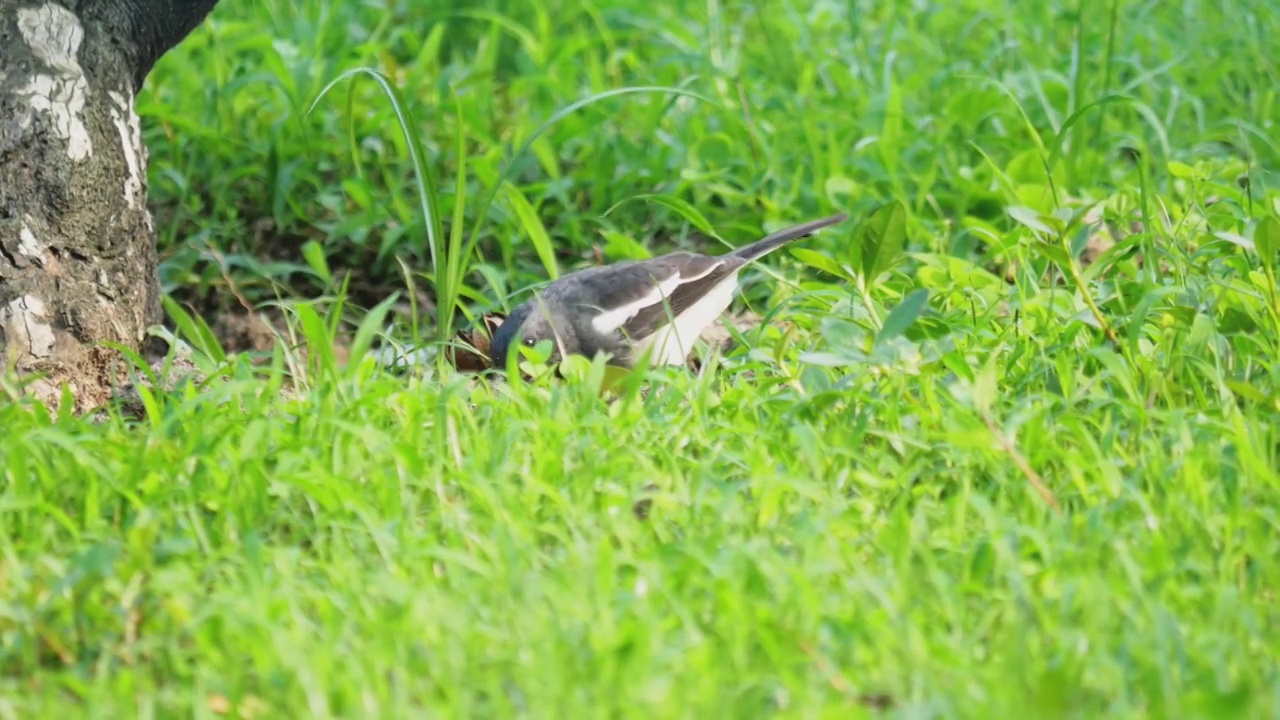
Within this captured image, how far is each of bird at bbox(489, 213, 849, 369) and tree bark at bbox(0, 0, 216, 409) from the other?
987 millimetres

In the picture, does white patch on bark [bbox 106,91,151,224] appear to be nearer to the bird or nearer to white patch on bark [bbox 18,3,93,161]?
white patch on bark [bbox 18,3,93,161]

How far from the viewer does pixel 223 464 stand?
2.75m

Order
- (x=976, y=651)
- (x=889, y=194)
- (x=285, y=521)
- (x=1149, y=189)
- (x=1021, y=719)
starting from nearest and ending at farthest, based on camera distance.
Result: (x=1021, y=719)
(x=976, y=651)
(x=285, y=521)
(x=1149, y=189)
(x=889, y=194)

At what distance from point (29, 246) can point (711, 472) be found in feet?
5.79

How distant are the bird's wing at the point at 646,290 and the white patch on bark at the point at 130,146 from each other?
1.19 metres

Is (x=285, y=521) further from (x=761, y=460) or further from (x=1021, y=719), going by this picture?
(x=1021, y=719)

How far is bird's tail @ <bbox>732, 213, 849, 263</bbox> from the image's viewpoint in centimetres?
414

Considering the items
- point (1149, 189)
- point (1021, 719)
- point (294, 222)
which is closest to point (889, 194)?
point (1149, 189)

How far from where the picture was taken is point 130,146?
3.58 m

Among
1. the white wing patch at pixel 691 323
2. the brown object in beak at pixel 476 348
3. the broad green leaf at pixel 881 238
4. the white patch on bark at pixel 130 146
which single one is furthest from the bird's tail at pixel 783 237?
the white patch on bark at pixel 130 146

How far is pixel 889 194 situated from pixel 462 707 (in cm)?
314

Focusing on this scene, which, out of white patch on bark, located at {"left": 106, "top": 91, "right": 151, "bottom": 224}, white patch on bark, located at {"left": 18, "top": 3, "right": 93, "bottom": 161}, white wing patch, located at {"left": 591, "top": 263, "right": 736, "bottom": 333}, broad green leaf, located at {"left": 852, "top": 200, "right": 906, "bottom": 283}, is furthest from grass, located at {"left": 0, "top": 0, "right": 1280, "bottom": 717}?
white patch on bark, located at {"left": 18, "top": 3, "right": 93, "bottom": 161}

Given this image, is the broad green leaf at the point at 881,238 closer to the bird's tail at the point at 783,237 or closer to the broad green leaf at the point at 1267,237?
the broad green leaf at the point at 1267,237

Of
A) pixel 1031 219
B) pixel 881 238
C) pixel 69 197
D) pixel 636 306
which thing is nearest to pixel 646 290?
pixel 636 306
